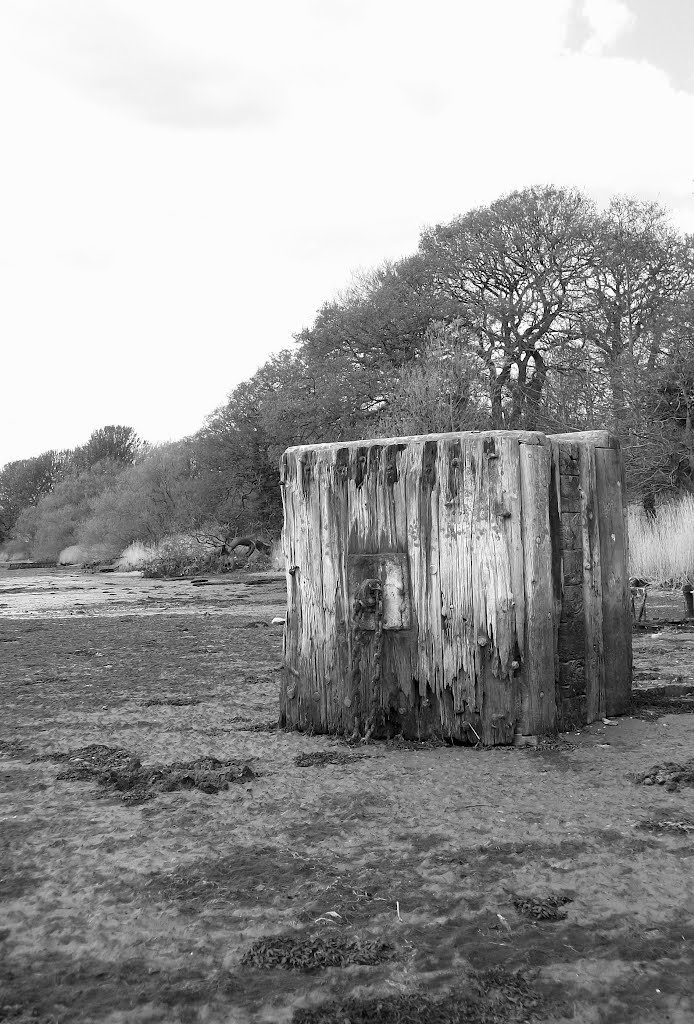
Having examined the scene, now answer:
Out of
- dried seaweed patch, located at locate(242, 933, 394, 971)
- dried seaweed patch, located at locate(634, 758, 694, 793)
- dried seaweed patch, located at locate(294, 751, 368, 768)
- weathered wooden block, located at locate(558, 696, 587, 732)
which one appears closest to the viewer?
dried seaweed patch, located at locate(242, 933, 394, 971)

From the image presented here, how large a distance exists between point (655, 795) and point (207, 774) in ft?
5.46

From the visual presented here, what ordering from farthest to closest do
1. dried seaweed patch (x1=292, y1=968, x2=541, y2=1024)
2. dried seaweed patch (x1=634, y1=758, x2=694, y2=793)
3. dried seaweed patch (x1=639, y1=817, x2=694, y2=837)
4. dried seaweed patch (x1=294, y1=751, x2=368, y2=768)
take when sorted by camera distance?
dried seaweed patch (x1=294, y1=751, x2=368, y2=768)
dried seaweed patch (x1=634, y1=758, x2=694, y2=793)
dried seaweed patch (x1=639, y1=817, x2=694, y2=837)
dried seaweed patch (x1=292, y1=968, x2=541, y2=1024)

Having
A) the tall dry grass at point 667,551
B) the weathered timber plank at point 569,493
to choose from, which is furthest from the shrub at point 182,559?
the weathered timber plank at point 569,493

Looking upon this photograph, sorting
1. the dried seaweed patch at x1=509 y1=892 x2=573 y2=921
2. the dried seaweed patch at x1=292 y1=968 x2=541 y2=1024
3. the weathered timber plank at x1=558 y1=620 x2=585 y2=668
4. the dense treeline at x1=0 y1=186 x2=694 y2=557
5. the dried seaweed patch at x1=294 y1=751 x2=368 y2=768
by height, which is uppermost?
the dense treeline at x1=0 y1=186 x2=694 y2=557

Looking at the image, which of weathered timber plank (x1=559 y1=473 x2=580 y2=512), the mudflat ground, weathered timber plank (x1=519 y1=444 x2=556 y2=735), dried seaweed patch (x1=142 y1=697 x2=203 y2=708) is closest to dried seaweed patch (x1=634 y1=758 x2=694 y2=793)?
the mudflat ground

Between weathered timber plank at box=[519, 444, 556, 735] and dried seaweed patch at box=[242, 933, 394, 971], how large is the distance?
192 cm

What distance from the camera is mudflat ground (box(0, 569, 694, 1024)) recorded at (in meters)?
1.93

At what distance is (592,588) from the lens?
4270 mm

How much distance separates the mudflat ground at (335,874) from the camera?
6.32ft

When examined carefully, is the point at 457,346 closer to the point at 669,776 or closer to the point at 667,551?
the point at 667,551

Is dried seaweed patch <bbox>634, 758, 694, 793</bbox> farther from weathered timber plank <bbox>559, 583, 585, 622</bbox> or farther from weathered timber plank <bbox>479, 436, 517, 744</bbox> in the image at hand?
weathered timber plank <bbox>559, 583, 585, 622</bbox>

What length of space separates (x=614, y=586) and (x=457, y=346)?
25.3 meters

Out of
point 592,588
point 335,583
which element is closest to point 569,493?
point 592,588

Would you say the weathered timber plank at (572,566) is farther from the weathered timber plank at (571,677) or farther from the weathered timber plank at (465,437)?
the weathered timber plank at (465,437)
